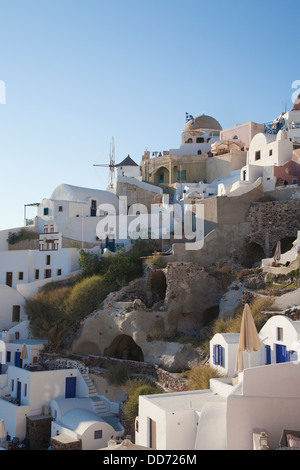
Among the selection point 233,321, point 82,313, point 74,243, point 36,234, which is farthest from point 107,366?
point 36,234

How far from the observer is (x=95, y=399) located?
2417cm

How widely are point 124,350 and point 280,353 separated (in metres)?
12.8

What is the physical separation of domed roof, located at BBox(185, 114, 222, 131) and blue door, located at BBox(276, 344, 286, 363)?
40417mm

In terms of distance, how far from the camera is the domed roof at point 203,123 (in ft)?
181

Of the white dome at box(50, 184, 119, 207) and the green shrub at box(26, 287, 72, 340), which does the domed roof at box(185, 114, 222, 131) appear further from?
the green shrub at box(26, 287, 72, 340)

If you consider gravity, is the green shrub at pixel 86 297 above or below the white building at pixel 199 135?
below

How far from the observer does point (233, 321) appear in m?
23.0

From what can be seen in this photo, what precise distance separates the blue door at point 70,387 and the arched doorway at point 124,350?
2.79m

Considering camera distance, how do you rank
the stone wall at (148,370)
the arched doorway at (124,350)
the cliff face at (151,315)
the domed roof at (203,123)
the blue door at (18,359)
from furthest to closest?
the domed roof at (203,123) < the blue door at (18,359) < the arched doorway at (124,350) < the cliff face at (151,315) < the stone wall at (148,370)

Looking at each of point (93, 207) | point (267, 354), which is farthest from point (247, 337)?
point (93, 207)

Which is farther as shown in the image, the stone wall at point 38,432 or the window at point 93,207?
the window at point 93,207

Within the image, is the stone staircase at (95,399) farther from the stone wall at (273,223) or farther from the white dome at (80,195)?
the white dome at (80,195)

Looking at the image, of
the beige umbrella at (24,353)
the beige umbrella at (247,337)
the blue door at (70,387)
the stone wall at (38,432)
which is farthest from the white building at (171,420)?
the beige umbrella at (24,353)

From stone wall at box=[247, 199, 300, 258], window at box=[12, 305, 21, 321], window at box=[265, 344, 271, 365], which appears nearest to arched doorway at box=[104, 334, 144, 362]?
window at box=[12, 305, 21, 321]
